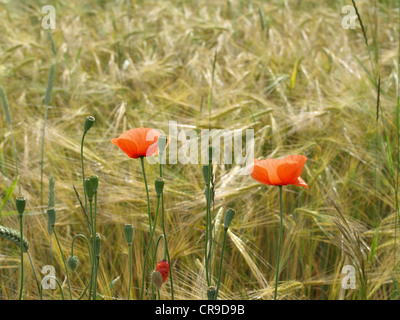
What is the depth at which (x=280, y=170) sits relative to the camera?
602mm

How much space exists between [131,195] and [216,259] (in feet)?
0.67

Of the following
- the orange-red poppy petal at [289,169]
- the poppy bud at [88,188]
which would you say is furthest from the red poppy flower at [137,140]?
the orange-red poppy petal at [289,169]

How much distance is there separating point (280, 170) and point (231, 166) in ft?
1.78

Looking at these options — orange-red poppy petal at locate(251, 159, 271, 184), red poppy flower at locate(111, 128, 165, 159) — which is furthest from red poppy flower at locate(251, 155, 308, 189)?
red poppy flower at locate(111, 128, 165, 159)

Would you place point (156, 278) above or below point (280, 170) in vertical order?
below

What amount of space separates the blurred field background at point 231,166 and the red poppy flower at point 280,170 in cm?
8

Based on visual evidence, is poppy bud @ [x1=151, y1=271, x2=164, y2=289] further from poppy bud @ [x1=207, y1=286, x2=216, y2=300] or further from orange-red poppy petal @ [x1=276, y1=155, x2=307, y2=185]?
orange-red poppy petal @ [x1=276, y1=155, x2=307, y2=185]

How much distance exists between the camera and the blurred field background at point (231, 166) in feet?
2.93

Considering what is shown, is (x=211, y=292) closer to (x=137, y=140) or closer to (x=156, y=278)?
(x=156, y=278)

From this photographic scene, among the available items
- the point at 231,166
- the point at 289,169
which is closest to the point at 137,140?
the point at 289,169

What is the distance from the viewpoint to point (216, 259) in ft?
2.88
